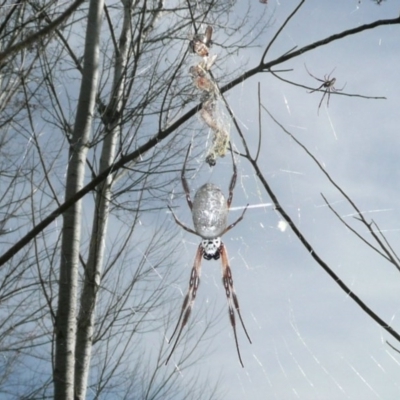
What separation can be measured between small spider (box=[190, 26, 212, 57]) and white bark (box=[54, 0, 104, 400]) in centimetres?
181

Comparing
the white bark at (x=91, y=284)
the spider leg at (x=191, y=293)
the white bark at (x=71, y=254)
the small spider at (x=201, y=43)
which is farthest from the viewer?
the white bark at (x=91, y=284)

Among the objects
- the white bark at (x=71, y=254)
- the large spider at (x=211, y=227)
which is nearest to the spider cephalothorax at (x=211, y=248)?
the large spider at (x=211, y=227)

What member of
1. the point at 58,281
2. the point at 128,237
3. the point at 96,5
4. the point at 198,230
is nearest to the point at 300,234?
the point at 198,230

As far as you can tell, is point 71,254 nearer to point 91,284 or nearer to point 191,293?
point 91,284

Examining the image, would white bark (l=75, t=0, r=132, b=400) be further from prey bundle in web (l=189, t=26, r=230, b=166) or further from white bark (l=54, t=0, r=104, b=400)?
prey bundle in web (l=189, t=26, r=230, b=166)

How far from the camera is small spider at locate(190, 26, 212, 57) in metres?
1.84

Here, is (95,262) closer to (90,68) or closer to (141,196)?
(141,196)

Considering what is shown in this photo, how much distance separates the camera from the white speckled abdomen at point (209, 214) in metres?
1.72

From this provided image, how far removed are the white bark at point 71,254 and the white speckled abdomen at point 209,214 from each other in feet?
6.14

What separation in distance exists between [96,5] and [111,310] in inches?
102

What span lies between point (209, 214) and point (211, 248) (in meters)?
0.09

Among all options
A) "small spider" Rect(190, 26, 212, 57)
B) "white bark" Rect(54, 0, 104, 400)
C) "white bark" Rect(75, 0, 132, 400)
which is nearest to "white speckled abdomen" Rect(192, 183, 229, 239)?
"small spider" Rect(190, 26, 212, 57)

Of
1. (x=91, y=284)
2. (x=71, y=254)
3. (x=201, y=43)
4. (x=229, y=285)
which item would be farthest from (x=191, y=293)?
(x=91, y=284)

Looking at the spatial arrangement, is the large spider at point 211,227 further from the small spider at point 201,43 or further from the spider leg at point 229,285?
the small spider at point 201,43
